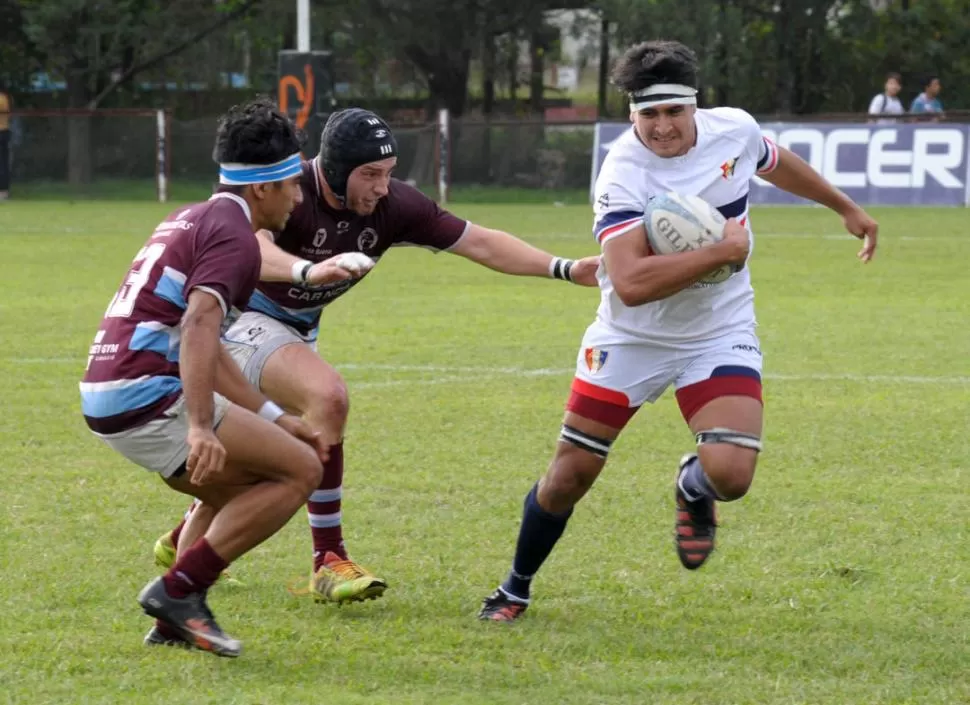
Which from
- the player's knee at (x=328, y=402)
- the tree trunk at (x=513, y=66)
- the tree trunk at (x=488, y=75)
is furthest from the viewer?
the tree trunk at (x=513, y=66)

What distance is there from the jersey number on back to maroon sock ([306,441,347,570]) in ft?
4.07

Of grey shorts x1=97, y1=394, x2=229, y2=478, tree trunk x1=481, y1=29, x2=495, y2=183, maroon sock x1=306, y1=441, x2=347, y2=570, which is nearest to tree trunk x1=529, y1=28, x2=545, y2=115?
tree trunk x1=481, y1=29, x2=495, y2=183

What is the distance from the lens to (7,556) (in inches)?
244

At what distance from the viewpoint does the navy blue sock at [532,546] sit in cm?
552

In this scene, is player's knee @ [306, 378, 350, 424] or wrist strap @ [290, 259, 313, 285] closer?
wrist strap @ [290, 259, 313, 285]

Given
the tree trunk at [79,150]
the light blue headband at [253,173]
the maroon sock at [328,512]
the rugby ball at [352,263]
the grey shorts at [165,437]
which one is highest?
the light blue headband at [253,173]

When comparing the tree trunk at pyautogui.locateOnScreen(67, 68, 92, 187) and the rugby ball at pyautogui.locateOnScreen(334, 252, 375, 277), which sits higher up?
the rugby ball at pyautogui.locateOnScreen(334, 252, 375, 277)

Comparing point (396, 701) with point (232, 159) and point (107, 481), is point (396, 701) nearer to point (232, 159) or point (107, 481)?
point (232, 159)

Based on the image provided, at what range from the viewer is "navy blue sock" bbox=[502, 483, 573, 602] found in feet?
18.1

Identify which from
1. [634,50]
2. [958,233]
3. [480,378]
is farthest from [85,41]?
[634,50]

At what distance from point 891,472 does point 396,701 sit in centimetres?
383

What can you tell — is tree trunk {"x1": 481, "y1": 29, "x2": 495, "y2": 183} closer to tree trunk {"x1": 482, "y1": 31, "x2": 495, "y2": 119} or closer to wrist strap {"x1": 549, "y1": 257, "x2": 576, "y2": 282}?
tree trunk {"x1": 482, "y1": 31, "x2": 495, "y2": 119}

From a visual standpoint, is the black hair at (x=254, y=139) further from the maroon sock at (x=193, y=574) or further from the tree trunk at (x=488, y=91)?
the tree trunk at (x=488, y=91)

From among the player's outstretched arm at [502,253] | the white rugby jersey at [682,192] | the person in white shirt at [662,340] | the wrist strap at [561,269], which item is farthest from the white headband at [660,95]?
the player's outstretched arm at [502,253]
